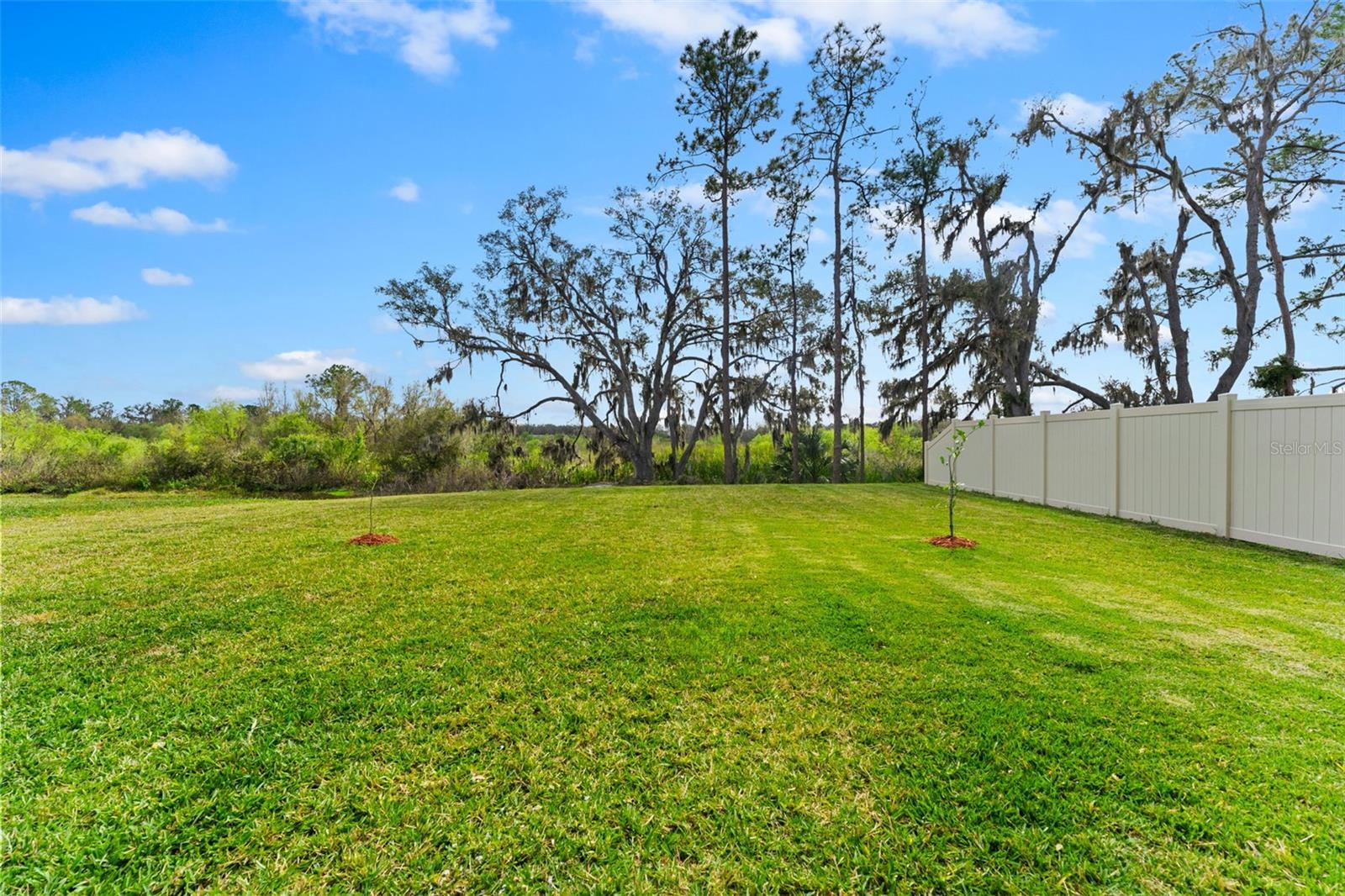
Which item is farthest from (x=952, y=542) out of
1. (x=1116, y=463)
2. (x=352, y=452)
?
(x=352, y=452)

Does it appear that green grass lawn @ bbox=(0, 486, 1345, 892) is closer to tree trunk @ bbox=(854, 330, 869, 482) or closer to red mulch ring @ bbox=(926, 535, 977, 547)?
red mulch ring @ bbox=(926, 535, 977, 547)

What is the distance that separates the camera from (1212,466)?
5883mm

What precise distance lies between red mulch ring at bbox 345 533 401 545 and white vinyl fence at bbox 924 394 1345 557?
28.0 feet

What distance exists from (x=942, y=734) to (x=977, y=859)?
0.57m

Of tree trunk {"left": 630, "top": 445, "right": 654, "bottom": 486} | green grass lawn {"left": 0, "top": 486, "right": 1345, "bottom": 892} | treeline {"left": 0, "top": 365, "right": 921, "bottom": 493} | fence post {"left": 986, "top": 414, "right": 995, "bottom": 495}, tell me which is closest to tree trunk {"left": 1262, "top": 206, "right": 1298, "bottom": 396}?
fence post {"left": 986, "top": 414, "right": 995, "bottom": 495}

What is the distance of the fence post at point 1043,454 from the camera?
8797mm

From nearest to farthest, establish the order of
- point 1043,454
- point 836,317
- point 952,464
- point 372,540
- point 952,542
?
point 952,542
point 372,540
point 952,464
point 1043,454
point 836,317

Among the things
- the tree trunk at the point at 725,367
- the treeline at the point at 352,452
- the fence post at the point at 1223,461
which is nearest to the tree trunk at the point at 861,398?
the treeline at the point at 352,452

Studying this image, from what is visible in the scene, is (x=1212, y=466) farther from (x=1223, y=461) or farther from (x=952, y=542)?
(x=952, y=542)

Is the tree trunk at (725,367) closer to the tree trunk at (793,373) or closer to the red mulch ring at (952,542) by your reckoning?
the tree trunk at (793,373)

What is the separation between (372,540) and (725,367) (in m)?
12.2

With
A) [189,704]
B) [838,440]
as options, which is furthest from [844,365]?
[189,704]

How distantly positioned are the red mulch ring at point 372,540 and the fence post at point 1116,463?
873 centimetres

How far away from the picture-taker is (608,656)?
9.16 ft
